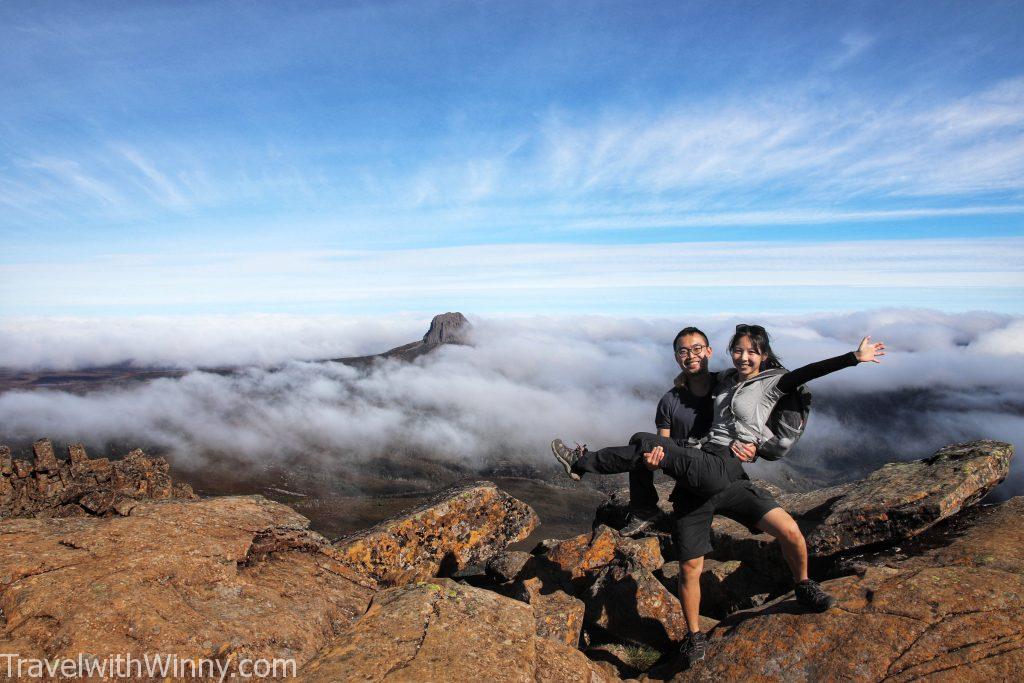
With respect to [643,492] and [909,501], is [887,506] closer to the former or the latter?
[909,501]

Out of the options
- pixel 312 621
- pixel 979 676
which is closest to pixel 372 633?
pixel 312 621

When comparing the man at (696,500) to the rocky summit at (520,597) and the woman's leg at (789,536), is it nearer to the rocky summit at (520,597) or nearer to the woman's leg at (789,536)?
the woman's leg at (789,536)

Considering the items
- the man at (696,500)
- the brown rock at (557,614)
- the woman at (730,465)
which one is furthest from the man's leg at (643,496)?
the brown rock at (557,614)

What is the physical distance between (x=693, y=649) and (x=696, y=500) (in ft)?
7.50

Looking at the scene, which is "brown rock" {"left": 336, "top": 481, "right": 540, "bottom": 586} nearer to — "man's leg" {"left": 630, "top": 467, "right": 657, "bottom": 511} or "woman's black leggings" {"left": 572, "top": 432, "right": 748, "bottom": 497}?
"man's leg" {"left": 630, "top": 467, "right": 657, "bottom": 511}

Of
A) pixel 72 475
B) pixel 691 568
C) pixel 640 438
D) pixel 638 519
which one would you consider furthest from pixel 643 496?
pixel 72 475

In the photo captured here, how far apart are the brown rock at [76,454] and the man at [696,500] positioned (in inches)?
1247

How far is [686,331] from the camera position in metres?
9.21

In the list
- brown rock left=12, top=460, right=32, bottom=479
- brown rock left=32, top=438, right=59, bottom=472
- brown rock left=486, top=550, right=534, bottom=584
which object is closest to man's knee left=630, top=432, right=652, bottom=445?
brown rock left=486, top=550, right=534, bottom=584

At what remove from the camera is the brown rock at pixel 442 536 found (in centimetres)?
1145

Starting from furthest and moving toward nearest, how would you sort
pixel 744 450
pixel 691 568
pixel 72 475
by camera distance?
pixel 72 475 → pixel 691 568 → pixel 744 450

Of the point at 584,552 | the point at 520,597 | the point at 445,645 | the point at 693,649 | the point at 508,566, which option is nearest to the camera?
the point at 445,645

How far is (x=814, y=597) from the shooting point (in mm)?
8383

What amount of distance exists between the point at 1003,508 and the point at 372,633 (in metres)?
12.7
